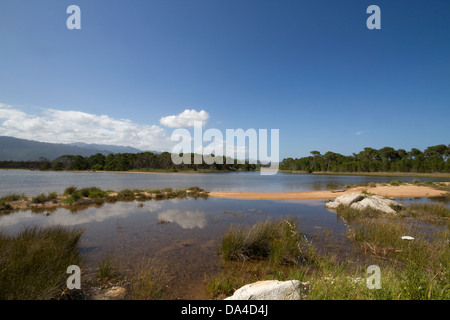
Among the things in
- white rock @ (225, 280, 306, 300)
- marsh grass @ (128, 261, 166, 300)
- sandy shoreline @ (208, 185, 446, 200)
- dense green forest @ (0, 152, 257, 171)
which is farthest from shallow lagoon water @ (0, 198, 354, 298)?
dense green forest @ (0, 152, 257, 171)

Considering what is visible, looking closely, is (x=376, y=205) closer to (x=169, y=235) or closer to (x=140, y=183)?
(x=169, y=235)

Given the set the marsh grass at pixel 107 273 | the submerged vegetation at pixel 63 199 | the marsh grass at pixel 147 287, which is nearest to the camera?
the marsh grass at pixel 147 287

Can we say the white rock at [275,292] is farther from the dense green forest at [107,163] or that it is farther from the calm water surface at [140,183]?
the dense green forest at [107,163]

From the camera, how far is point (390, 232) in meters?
7.78

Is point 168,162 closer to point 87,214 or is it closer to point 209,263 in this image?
point 87,214

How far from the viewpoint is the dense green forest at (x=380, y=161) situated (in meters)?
85.5

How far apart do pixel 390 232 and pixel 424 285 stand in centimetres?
563

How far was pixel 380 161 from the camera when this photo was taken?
111 m

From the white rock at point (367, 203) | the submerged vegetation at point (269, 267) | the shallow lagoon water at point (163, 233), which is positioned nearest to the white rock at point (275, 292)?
the submerged vegetation at point (269, 267)

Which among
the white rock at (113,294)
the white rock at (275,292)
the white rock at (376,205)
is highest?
the white rock at (275,292)

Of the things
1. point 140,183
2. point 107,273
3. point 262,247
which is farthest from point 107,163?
point 262,247
